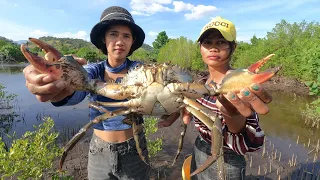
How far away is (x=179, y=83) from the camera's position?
8.79 feet

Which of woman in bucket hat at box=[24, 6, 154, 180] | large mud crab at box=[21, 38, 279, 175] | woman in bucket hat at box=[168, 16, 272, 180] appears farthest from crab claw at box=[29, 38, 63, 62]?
woman in bucket hat at box=[168, 16, 272, 180]

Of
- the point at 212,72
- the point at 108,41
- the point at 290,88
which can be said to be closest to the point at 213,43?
the point at 212,72

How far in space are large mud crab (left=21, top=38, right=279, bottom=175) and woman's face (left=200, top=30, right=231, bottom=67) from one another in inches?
21.9

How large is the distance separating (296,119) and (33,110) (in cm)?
1825

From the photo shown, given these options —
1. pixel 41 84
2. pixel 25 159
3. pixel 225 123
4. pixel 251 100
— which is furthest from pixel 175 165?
pixel 41 84

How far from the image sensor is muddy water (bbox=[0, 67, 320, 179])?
8875 millimetres

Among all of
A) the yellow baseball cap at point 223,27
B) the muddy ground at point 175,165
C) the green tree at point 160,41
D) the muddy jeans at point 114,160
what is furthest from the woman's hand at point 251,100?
the green tree at point 160,41

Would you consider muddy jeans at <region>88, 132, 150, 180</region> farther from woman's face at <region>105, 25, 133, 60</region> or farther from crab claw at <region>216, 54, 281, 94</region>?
crab claw at <region>216, 54, 281, 94</region>

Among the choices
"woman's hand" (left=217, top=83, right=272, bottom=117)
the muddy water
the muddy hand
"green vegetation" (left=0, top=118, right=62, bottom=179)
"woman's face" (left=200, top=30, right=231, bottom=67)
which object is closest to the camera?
"woman's hand" (left=217, top=83, right=272, bottom=117)

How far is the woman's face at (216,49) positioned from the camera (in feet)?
10.3

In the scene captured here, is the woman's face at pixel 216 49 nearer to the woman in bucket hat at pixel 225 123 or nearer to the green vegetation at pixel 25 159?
the woman in bucket hat at pixel 225 123

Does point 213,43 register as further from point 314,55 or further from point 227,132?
point 314,55

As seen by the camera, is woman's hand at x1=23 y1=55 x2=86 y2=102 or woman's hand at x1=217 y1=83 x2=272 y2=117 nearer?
woman's hand at x1=217 y1=83 x2=272 y2=117

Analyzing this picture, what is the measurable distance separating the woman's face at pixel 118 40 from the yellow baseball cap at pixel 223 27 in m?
1.05
